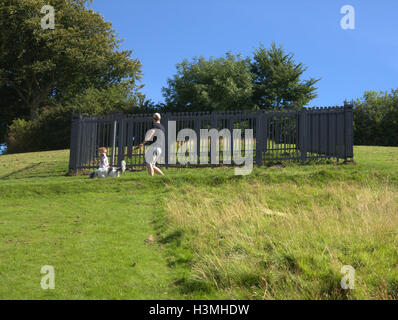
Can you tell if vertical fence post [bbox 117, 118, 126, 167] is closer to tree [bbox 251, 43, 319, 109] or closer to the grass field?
the grass field

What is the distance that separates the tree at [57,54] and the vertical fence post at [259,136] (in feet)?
88.6

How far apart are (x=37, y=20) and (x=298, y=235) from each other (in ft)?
116

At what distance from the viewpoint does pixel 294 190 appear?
10594mm

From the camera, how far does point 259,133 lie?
15.1 meters

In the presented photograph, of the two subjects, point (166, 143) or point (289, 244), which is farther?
point (166, 143)

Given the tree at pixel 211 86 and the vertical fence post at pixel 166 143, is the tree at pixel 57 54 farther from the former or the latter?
the vertical fence post at pixel 166 143

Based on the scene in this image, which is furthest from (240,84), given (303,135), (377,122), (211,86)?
(303,135)

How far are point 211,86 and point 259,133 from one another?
22.2 metres

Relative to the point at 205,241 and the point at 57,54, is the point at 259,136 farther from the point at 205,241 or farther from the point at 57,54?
the point at 57,54

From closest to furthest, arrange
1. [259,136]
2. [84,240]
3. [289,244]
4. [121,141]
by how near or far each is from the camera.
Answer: [289,244]
[84,240]
[259,136]
[121,141]

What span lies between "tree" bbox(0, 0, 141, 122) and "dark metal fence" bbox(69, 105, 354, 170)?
23298 millimetres

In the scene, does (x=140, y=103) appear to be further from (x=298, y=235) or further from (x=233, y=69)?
(x=298, y=235)

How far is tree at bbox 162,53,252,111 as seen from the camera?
117 ft

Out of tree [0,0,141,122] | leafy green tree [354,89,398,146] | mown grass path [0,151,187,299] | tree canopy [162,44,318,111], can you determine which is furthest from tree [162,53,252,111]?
mown grass path [0,151,187,299]
